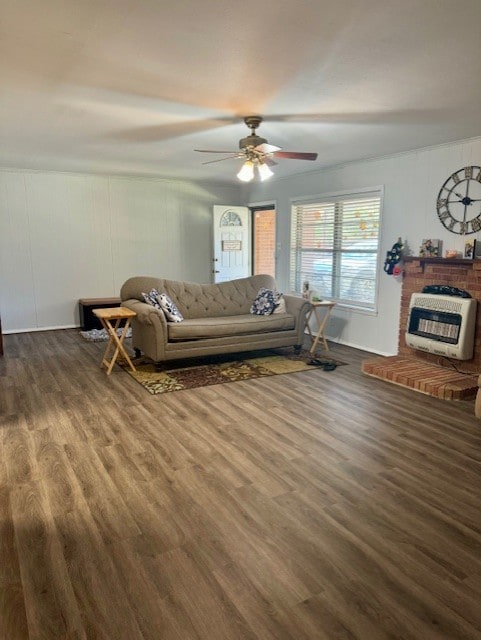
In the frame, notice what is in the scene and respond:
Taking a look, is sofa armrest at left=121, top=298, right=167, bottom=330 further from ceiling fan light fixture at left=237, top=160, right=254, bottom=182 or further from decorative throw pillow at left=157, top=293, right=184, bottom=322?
ceiling fan light fixture at left=237, top=160, right=254, bottom=182

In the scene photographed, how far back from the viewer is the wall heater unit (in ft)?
14.0

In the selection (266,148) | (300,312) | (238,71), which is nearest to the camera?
(238,71)

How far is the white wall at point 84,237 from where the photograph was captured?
21.7 feet

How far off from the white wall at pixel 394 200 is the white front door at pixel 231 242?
4.77 feet

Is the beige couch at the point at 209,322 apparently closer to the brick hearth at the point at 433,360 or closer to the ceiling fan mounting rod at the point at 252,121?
the brick hearth at the point at 433,360

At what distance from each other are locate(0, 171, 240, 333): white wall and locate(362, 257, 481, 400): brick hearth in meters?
4.15

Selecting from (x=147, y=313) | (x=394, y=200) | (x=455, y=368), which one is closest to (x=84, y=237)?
(x=147, y=313)

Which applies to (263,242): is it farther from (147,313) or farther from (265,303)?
(147,313)

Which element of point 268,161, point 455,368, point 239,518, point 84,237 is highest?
point 268,161

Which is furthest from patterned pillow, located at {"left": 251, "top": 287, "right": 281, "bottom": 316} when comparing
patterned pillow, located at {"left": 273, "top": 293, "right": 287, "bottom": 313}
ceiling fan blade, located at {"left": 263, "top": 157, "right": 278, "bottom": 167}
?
ceiling fan blade, located at {"left": 263, "top": 157, "right": 278, "bottom": 167}

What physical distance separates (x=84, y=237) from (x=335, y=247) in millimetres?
3890

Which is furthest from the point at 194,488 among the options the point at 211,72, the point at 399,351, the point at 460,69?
the point at 399,351

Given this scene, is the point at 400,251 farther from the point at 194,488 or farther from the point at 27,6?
the point at 27,6

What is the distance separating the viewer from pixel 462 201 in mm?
4449
